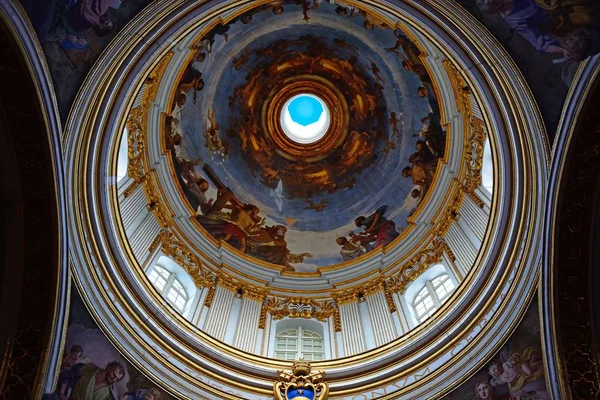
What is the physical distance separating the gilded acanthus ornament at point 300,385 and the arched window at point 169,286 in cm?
404

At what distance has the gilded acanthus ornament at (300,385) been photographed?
1220 centimetres

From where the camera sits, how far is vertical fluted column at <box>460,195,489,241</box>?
14787 mm

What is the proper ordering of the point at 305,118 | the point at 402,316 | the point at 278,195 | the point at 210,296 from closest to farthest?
the point at 402,316 < the point at 210,296 < the point at 278,195 < the point at 305,118

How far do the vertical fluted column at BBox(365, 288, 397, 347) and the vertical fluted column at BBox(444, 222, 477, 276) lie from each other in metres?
2.22

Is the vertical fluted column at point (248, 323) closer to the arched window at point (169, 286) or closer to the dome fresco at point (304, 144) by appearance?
the arched window at point (169, 286)

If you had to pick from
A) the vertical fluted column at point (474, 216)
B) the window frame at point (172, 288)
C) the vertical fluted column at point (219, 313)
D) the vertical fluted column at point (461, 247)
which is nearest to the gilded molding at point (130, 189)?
the window frame at point (172, 288)

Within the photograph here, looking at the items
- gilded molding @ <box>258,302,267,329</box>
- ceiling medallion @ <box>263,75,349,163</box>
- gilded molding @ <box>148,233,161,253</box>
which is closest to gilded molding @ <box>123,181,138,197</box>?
gilded molding @ <box>148,233,161,253</box>

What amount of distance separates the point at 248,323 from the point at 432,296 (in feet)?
15.8

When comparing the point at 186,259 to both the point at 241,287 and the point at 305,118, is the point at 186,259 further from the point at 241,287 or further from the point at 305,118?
the point at 305,118

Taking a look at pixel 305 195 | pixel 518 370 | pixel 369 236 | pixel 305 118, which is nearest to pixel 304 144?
pixel 305 118

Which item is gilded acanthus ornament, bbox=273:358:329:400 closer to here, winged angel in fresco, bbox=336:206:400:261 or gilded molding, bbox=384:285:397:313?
gilded molding, bbox=384:285:397:313

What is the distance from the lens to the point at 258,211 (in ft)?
68.3

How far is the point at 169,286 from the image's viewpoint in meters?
15.8

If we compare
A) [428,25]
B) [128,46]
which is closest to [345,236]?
[428,25]
